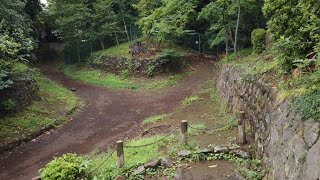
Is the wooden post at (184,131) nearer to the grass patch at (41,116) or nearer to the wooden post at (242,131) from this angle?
the wooden post at (242,131)

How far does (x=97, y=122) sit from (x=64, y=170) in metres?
6.97

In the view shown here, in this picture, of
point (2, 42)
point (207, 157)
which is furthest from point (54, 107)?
point (207, 157)

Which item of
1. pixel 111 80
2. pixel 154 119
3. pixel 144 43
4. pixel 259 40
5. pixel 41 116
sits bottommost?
pixel 154 119

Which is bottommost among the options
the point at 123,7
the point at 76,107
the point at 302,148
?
the point at 76,107

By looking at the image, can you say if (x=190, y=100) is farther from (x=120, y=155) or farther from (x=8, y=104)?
(x=8, y=104)

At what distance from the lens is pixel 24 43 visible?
13.9m

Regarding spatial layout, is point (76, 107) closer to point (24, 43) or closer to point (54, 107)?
point (54, 107)

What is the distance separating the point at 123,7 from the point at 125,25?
1791 mm

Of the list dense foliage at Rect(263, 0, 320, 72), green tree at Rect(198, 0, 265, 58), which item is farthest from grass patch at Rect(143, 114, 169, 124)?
dense foliage at Rect(263, 0, 320, 72)

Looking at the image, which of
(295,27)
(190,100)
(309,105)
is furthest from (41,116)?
(309,105)

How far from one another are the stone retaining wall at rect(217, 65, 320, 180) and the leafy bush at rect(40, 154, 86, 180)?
4768 millimetres

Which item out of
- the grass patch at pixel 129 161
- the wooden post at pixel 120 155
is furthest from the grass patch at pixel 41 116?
the wooden post at pixel 120 155

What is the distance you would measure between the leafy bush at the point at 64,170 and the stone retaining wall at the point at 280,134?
4768 millimetres

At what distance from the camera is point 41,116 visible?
1495 cm
